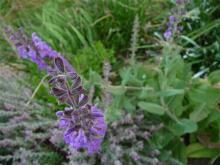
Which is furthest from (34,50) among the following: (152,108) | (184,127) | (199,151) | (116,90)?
(199,151)

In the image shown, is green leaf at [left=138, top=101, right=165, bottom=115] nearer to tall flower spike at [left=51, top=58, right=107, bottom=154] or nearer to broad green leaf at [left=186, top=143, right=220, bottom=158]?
broad green leaf at [left=186, top=143, right=220, bottom=158]

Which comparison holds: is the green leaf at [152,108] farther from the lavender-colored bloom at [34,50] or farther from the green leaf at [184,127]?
the lavender-colored bloom at [34,50]

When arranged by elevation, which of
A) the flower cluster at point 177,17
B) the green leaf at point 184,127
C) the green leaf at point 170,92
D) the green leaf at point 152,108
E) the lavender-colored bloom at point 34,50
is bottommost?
the green leaf at point 184,127

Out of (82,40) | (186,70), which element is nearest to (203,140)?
(186,70)

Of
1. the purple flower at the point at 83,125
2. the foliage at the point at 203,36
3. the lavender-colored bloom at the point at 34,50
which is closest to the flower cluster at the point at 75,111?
the purple flower at the point at 83,125

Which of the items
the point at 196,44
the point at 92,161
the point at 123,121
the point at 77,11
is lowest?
the point at 92,161

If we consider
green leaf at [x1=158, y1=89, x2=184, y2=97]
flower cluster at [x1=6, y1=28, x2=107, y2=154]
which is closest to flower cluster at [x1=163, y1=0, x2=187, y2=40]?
green leaf at [x1=158, y1=89, x2=184, y2=97]

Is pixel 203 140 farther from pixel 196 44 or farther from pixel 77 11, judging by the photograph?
pixel 77 11

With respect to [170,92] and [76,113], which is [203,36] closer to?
[170,92]
